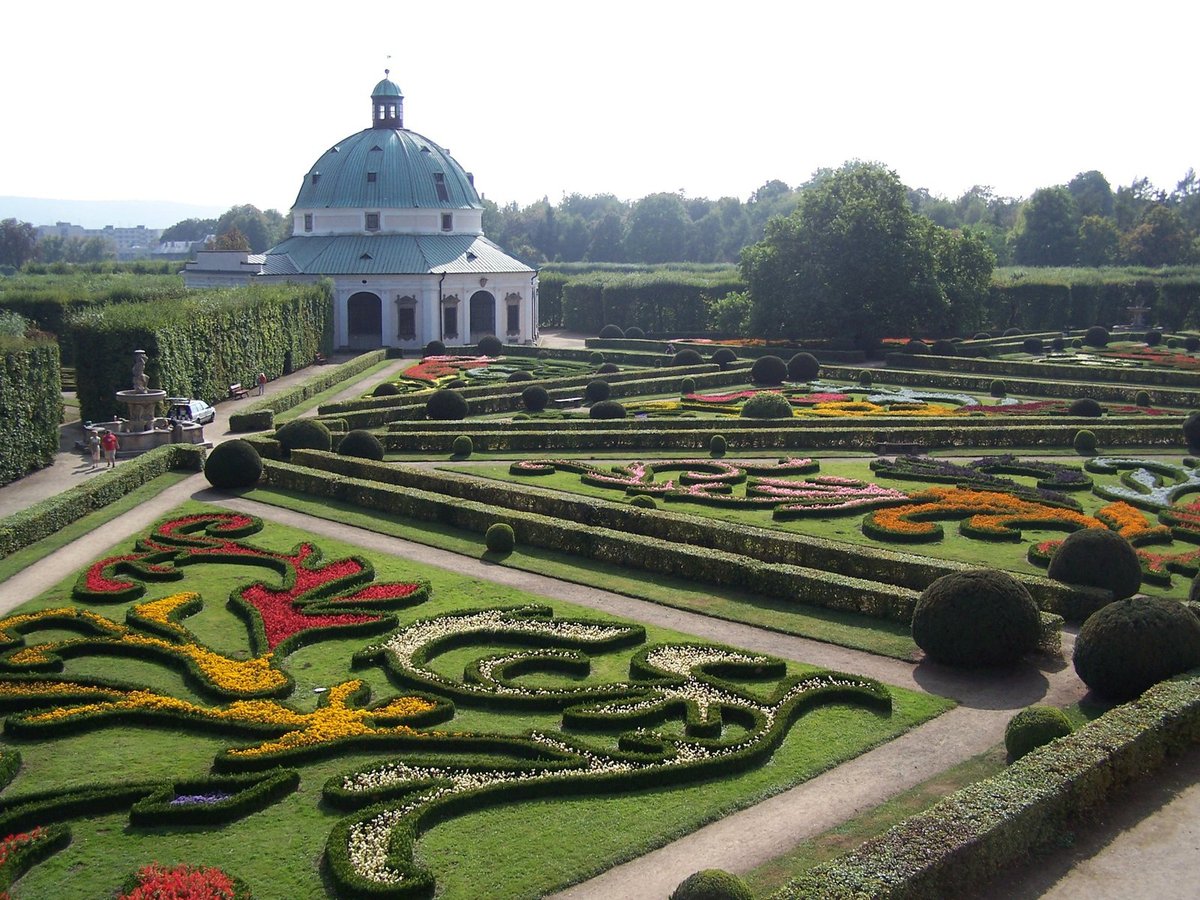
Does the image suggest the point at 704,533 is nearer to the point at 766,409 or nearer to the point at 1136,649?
the point at 1136,649

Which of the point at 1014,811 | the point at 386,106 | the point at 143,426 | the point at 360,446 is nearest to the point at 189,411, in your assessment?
the point at 143,426

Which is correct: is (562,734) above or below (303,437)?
below

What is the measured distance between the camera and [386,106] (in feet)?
264

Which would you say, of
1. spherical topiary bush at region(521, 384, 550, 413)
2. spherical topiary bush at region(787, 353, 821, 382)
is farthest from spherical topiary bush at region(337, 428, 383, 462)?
spherical topiary bush at region(787, 353, 821, 382)

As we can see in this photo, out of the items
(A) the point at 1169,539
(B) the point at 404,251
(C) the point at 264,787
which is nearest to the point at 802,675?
(C) the point at 264,787

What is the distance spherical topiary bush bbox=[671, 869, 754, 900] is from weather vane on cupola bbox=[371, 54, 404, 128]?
251 ft

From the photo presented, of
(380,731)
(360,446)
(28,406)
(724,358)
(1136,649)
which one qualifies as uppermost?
(724,358)

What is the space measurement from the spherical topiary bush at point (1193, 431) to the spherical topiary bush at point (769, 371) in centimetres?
1877

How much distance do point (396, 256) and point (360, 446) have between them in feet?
131

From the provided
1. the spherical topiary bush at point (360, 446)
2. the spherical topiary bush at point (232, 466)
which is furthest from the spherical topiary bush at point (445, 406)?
the spherical topiary bush at point (232, 466)

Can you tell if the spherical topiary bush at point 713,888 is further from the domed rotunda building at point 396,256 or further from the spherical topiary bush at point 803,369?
the domed rotunda building at point 396,256

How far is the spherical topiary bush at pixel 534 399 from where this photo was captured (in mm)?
43562

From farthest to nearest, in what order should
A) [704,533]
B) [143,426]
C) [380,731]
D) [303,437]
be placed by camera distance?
[143,426] < [303,437] < [704,533] < [380,731]

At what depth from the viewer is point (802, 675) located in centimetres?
1662
